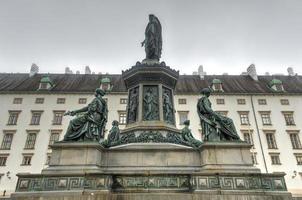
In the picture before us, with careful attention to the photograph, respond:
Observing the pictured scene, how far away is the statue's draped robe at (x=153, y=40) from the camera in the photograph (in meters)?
12.0

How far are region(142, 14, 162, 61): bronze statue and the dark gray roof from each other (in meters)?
25.2

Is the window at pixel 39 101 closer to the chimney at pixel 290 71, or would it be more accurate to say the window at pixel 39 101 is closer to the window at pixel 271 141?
the window at pixel 271 141

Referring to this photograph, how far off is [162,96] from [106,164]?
3946 millimetres

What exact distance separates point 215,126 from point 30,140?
107 feet

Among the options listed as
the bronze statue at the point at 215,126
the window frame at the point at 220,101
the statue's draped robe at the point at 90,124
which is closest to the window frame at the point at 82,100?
the window frame at the point at 220,101

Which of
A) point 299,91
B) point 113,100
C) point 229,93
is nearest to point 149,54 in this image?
point 113,100

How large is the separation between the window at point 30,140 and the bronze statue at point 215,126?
103ft

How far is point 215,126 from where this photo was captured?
→ 28.7 ft

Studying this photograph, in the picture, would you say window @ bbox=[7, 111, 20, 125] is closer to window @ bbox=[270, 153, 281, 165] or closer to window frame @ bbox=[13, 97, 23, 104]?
window frame @ bbox=[13, 97, 23, 104]

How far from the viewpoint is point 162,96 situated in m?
10.5

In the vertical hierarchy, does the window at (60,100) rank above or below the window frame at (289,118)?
above

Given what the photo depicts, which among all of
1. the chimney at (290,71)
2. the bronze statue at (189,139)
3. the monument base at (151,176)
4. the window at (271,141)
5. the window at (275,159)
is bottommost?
the monument base at (151,176)

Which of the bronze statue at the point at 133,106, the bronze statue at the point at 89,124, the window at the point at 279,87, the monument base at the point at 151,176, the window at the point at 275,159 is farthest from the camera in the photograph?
the window at the point at 279,87

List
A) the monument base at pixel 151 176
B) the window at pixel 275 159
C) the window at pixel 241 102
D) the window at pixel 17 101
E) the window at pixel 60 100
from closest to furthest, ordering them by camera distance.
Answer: the monument base at pixel 151 176 < the window at pixel 275 159 < the window at pixel 17 101 < the window at pixel 60 100 < the window at pixel 241 102
